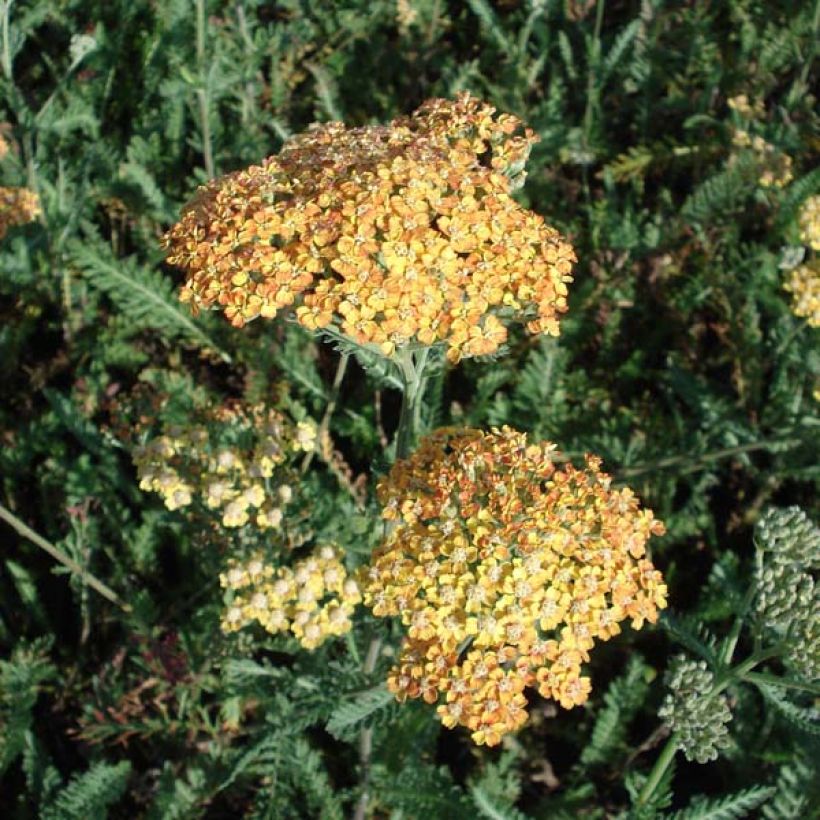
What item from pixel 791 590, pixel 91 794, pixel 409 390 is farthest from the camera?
pixel 91 794

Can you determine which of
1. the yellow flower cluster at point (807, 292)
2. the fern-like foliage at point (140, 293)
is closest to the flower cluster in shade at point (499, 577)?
the yellow flower cluster at point (807, 292)

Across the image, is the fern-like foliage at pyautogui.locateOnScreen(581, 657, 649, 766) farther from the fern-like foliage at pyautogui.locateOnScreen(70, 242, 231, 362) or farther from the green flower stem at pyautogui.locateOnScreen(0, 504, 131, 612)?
the fern-like foliage at pyautogui.locateOnScreen(70, 242, 231, 362)

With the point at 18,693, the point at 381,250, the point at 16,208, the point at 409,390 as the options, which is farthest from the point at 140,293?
the point at 381,250

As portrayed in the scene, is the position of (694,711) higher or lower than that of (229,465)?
lower

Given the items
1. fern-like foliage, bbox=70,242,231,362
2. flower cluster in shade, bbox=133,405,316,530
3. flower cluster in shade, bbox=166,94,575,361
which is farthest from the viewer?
fern-like foliage, bbox=70,242,231,362

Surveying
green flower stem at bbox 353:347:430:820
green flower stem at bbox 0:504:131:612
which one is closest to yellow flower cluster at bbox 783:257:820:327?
green flower stem at bbox 353:347:430:820

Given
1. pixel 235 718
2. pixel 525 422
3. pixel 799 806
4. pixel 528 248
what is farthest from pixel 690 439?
pixel 235 718

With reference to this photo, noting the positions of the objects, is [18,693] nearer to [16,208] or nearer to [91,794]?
[91,794]
